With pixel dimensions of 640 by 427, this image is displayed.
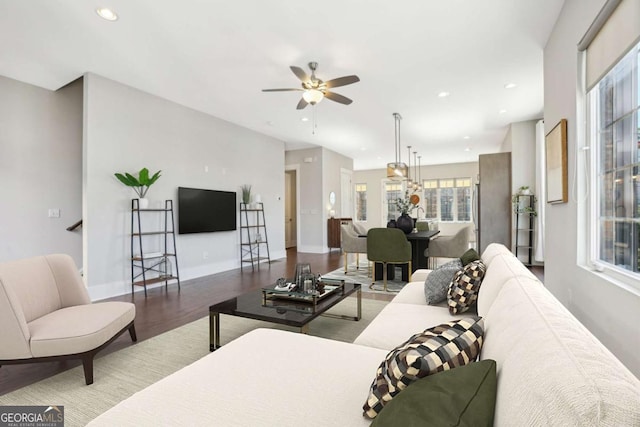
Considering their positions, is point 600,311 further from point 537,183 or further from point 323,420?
point 537,183

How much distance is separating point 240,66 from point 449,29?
2321 mm

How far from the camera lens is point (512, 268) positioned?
1636 mm

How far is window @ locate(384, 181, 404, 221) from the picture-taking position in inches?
477

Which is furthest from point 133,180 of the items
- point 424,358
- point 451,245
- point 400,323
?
point 451,245

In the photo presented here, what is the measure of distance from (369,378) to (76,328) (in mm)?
1935

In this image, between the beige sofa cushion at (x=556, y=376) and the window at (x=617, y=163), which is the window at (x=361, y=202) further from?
the beige sofa cushion at (x=556, y=376)

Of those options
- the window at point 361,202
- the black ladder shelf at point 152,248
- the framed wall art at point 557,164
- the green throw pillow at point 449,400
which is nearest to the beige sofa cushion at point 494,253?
the framed wall art at point 557,164

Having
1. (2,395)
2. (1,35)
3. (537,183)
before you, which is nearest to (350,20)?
(1,35)

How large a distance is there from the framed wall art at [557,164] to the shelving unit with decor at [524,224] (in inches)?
133

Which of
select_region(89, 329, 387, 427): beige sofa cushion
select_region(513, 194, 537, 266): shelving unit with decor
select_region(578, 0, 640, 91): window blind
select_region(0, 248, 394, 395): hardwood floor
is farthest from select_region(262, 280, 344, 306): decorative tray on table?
select_region(513, 194, 537, 266): shelving unit with decor

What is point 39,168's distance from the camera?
13.9ft

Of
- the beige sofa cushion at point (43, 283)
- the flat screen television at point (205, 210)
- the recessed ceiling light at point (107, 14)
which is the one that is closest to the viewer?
the beige sofa cushion at point (43, 283)

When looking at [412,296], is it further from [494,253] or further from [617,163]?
[617,163]

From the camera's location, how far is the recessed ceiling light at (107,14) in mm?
2705
